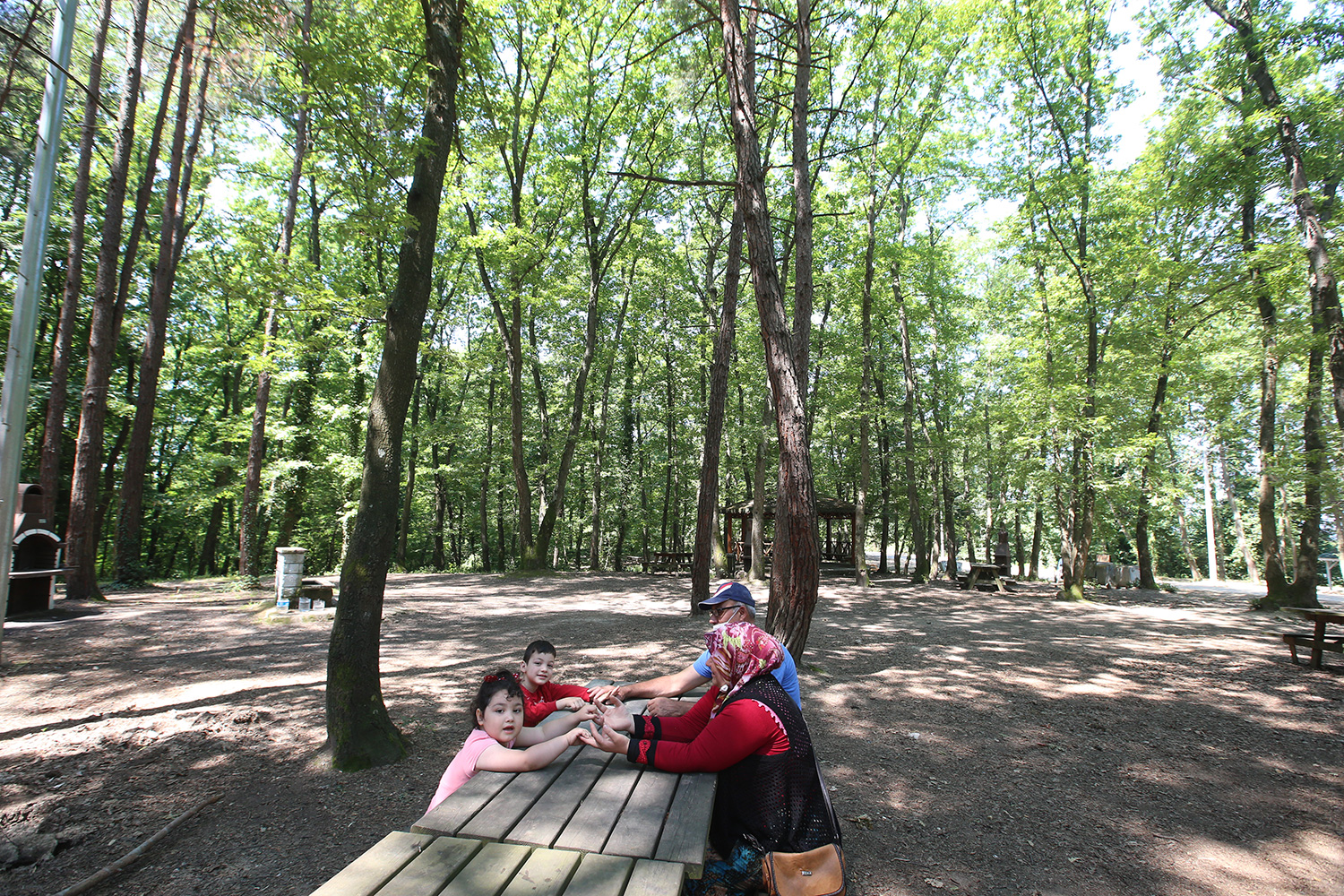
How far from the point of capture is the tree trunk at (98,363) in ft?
33.5

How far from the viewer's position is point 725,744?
230cm

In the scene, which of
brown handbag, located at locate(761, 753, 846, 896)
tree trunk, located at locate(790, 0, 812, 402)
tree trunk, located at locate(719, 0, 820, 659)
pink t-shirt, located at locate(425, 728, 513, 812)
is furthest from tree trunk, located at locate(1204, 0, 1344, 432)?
pink t-shirt, located at locate(425, 728, 513, 812)

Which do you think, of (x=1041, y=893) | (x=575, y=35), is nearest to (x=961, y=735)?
(x=1041, y=893)

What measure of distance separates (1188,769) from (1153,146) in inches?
612

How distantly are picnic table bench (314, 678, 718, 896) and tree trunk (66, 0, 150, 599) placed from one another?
1207 centimetres

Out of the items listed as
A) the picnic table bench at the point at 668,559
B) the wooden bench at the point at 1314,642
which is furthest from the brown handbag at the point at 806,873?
the picnic table bench at the point at 668,559

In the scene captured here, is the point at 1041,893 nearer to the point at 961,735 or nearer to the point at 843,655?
the point at 961,735

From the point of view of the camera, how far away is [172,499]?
21.1 metres

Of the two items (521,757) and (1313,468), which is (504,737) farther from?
(1313,468)

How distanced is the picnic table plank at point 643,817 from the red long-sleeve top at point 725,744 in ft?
0.21

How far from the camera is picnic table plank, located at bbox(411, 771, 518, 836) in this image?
1.85 metres

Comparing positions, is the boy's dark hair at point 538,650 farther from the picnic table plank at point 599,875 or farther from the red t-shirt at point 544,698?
the picnic table plank at point 599,875

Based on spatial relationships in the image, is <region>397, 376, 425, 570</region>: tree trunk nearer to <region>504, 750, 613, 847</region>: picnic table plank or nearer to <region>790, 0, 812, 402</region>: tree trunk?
<region>790, 0, 812, 402</region>: tree trunk

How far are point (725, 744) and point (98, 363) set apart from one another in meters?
13.1
